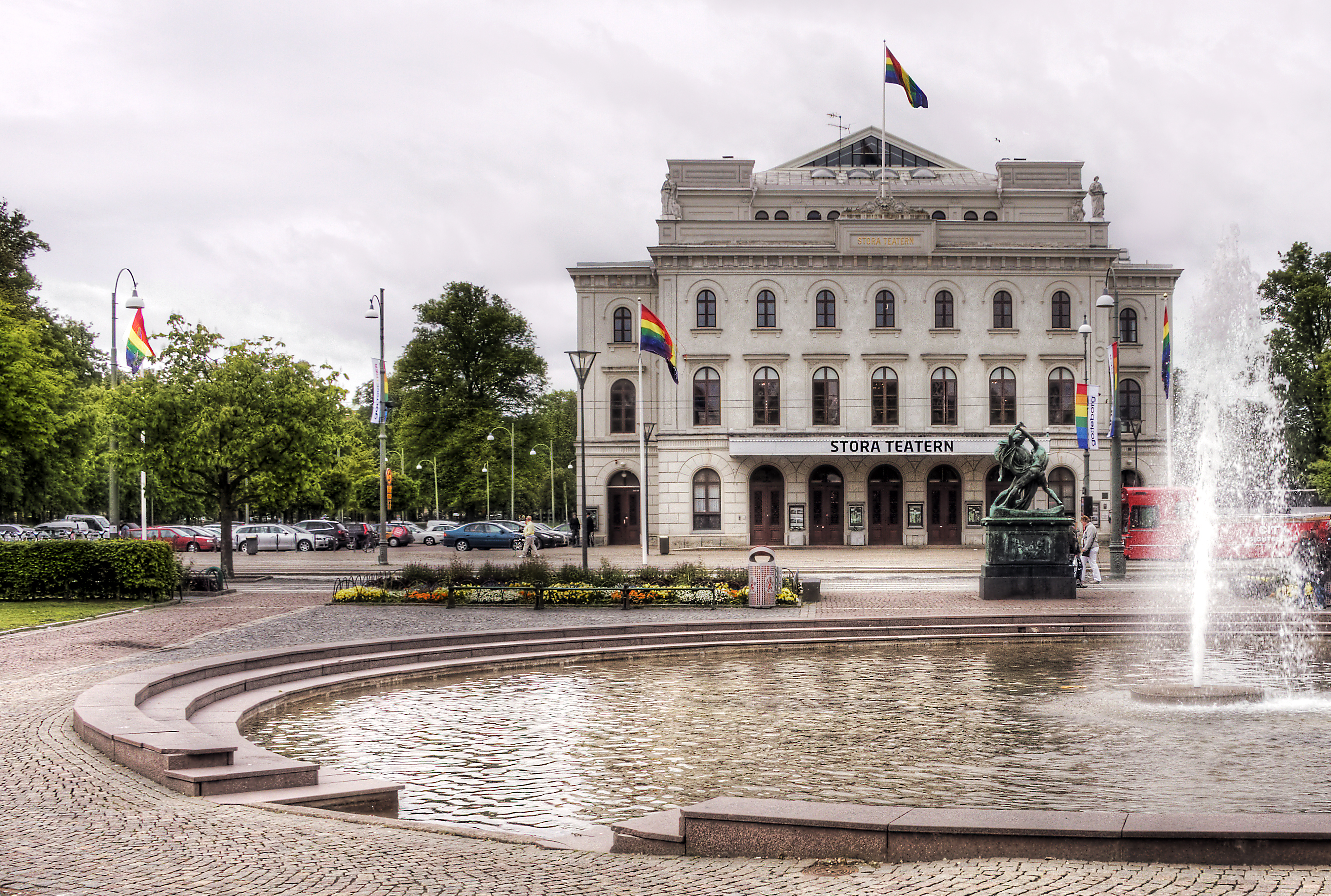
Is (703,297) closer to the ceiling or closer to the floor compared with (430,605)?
closer to the ceiling

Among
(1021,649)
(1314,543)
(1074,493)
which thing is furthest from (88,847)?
(1074,493)

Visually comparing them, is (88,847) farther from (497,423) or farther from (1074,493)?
(497,423)

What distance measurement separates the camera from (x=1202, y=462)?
17.7 meters

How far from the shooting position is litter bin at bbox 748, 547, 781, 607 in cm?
2333

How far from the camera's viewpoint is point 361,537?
6166cm

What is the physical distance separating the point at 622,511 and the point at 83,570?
32051 millimetres

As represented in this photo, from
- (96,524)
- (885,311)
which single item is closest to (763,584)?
(885,311)

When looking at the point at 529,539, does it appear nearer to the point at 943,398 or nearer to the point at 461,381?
the point at 943,398

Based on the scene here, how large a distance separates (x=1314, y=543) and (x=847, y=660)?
504 inches

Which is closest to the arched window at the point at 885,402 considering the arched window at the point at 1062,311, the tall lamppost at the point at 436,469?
the arched window at the point at 1062,311

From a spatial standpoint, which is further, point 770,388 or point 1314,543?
point 770,388

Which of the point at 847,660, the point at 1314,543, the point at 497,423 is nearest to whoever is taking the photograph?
the point at 847,660

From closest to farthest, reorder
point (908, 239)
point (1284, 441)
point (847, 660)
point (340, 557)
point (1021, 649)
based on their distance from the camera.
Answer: point (847, 660) → point (1021, 649) → point (340, 557) → point (908, 239) → point (1284, 441)

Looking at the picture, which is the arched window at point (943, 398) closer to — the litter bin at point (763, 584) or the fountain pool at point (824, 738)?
the litter bin at point (763, 584)
